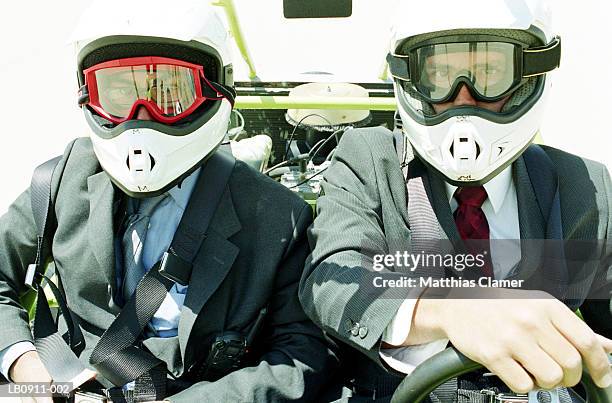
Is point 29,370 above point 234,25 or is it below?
below

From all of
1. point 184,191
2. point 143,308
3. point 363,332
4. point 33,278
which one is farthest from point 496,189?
point 33,278

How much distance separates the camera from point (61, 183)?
186cm

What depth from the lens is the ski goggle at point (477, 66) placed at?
162cm

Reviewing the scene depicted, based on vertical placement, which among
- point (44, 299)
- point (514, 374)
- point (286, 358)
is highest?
point (514, 374)

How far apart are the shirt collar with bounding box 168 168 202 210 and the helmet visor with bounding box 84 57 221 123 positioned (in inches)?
7.6

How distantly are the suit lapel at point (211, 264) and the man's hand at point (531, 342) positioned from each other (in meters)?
0.64

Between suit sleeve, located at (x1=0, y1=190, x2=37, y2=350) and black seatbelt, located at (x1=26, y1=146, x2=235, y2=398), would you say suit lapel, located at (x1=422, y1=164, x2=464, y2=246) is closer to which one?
black seatbelt, located at (x1=26, y1=146, x2=235, y2=398)

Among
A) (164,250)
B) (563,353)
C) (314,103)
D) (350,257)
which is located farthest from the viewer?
(314,103)

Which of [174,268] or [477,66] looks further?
[174,268]

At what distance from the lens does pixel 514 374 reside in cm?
119

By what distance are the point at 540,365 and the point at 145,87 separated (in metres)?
1.04

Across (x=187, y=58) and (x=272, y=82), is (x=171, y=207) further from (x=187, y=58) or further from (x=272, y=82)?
(x=272, y=82)

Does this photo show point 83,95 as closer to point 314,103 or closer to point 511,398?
point 511,398

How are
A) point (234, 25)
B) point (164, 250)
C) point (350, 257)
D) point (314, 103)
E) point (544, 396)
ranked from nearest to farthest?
point (544, 396) → point (350, 257) → point (164, 250) → point (314, 103) → point (234, 25)
